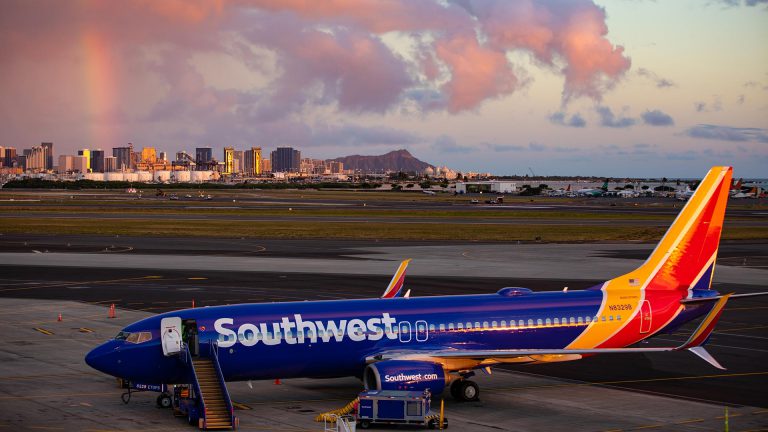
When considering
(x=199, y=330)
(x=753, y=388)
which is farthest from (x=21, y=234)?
(x=753, y=388)

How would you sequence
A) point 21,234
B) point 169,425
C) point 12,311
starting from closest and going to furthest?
point 169,425 → point 12,311 → point 21,234

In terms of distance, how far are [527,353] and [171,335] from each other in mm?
12775

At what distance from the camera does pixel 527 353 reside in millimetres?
33812

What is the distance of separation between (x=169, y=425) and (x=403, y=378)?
26.9 feet

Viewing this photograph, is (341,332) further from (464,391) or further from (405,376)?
(464,391)

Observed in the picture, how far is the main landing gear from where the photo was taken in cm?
3578

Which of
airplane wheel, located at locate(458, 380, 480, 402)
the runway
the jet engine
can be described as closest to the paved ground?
airplane wheel, located at locate(458, 380, 480, 402)

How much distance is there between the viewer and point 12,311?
59625 mm

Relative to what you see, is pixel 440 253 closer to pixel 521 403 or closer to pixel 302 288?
pixel 302 288

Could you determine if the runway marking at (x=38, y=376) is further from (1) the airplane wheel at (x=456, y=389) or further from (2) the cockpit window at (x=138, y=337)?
(1) the airplane wheel at (x=456, y=389)

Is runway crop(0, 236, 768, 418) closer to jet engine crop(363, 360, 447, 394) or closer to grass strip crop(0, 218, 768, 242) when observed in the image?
grass strip crop(0, 218, 768, 242)

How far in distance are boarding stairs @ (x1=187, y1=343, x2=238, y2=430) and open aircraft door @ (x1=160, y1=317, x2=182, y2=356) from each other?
2.14 feet

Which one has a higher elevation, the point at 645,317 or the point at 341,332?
the point at 645,317

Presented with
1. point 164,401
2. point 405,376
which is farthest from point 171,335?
point 405,376
